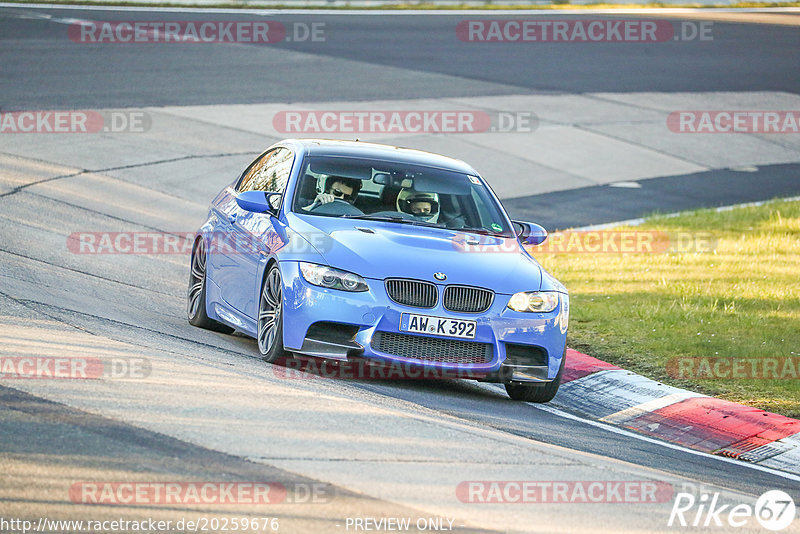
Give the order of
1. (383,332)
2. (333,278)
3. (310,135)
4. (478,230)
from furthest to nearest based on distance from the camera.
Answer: (310,135), (478,230), (333,278), (383,332)

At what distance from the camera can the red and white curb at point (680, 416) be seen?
8.64 metres

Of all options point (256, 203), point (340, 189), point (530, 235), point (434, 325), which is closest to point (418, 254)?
point (434, 325)

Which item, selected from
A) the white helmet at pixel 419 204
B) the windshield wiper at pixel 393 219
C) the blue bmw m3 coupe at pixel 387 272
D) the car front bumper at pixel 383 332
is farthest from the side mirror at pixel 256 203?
the white helmet at pixel 419 204

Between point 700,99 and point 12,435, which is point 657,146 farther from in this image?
point 12,435

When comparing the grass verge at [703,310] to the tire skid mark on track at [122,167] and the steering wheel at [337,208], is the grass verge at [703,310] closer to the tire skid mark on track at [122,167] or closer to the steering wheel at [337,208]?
the steering wheel at [337,208]

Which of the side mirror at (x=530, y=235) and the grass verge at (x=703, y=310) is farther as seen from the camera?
the grass verge at (x=703, y=310)

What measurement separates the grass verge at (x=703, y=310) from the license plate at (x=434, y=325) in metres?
2.46

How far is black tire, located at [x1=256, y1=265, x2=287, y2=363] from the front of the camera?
8.81 m

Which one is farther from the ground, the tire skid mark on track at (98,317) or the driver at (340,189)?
the driver at (340,189)

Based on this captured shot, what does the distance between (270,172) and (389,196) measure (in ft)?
4.01

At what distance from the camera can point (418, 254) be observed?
29.0ft

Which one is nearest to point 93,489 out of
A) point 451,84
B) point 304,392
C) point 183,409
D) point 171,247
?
point 183,409

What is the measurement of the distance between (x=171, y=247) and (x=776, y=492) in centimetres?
919

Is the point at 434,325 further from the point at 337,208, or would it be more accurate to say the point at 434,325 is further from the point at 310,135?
the point at 310,135
